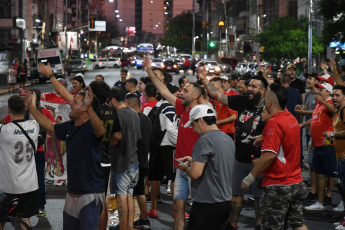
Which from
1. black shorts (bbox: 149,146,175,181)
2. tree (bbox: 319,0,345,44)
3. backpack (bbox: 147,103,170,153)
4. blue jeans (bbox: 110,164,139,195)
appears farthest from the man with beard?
tree (bbox: 319,0,345,44)

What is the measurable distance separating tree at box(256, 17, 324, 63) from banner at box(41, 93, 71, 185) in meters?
35.8

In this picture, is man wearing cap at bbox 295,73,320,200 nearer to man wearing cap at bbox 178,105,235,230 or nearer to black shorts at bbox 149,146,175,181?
black shorts at bbox 149,146,175,181

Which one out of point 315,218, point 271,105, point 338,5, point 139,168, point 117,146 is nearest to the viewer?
point 271,105

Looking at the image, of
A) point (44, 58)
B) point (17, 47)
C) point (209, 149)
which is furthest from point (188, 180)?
point (17, 47)

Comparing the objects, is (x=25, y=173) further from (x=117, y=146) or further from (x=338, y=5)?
(x=338, y=5)

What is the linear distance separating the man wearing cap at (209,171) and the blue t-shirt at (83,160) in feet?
3.02

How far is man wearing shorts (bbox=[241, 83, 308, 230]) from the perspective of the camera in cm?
670

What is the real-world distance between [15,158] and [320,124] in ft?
15.7

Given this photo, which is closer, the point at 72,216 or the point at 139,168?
the point at 72,216

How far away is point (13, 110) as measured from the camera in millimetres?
7434

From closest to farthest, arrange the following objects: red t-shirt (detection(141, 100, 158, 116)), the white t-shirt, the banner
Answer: the white t-shirt → red t-shirt (detection(141, 100, 158, 116)) → the banner

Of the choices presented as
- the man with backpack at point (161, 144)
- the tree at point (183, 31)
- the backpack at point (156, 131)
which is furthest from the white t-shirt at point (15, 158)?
the tree at point (183, 31)

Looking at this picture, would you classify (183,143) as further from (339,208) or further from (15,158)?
(339,208)

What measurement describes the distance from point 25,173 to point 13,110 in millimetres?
725
